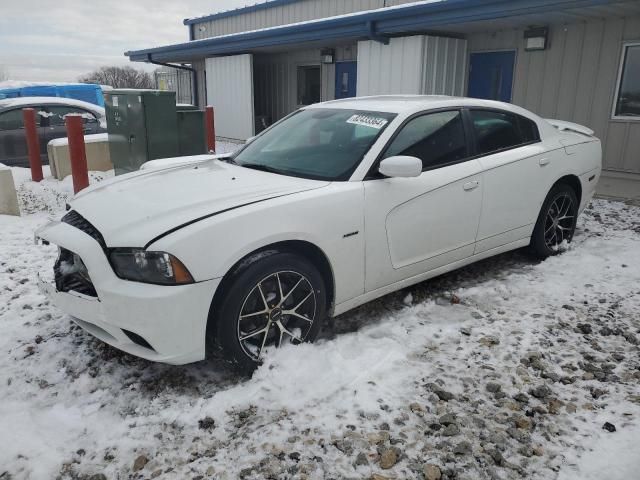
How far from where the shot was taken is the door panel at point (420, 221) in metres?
3.50

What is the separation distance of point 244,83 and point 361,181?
12427mm

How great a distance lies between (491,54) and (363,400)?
350 inches

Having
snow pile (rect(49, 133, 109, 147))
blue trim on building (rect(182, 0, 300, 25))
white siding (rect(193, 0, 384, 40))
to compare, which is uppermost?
blue trim on building (rect(182, 0, 300, 25))

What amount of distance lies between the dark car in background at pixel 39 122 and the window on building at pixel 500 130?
7939 millimetres

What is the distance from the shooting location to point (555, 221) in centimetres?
507

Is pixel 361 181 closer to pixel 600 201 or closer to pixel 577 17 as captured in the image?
pixel 600 201

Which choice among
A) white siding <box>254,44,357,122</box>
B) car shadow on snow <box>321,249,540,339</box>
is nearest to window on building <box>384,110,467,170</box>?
car shadow on snow <box>321,249,540,339</box>

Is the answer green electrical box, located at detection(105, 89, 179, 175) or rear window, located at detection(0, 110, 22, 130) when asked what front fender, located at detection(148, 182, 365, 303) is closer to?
green electrical box, located at detection(105, 89, 179, 175)

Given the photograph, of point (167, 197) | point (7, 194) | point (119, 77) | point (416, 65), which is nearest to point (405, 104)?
point (167, 197)

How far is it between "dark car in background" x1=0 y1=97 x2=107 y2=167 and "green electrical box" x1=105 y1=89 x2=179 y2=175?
8.75 ft

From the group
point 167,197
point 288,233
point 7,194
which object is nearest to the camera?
point 288,233

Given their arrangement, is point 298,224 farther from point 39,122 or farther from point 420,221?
point 39,122

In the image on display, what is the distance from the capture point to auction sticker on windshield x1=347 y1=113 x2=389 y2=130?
12.3 feet

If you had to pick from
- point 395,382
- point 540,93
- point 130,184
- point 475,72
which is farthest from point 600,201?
point 130,184
